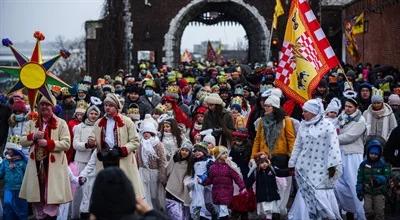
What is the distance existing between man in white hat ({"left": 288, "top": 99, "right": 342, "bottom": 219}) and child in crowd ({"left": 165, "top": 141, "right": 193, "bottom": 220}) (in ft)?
6.13

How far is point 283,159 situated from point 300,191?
850 millimetres

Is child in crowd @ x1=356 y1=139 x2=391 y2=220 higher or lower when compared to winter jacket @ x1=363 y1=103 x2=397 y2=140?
lower

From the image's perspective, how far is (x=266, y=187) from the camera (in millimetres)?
11320

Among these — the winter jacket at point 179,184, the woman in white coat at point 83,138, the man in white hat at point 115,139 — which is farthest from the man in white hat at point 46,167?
the winter jacket at point 179,184

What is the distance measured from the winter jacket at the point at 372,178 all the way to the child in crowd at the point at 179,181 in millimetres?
2317

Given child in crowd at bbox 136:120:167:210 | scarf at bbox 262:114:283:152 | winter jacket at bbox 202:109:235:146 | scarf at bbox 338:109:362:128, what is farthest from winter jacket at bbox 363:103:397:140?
child in crowd at bbox 136:120:167:210

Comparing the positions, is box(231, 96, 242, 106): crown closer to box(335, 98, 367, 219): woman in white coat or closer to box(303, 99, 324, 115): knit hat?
box(335, 98, 367, 219): woman in white coat

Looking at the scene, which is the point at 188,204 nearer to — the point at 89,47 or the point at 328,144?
the point at 328,144

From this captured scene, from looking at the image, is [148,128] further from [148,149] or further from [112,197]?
[112,197]

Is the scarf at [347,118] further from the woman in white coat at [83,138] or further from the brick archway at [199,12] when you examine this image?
the brick archway at [199,12]

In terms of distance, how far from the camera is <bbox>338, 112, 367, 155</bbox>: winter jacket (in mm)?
11703

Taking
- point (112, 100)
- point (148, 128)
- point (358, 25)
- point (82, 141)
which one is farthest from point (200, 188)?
point (358, 25)

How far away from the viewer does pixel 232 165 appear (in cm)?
1157

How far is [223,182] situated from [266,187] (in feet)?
1.87
